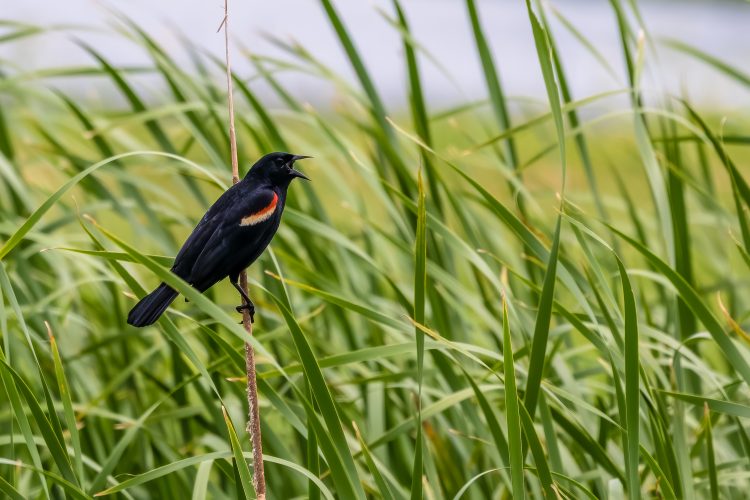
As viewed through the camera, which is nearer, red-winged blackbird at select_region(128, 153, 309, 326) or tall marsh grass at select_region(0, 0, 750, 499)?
red-winged blackbird at select_region(128, 153, 309, 326)

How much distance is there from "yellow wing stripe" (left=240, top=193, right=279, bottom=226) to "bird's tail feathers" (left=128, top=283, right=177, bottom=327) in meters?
0.12

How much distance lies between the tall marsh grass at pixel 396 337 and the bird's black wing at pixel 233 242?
0.33 ft

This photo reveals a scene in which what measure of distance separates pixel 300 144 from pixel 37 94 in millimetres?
704

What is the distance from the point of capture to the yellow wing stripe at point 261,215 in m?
1.08

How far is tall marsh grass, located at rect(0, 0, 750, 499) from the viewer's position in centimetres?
139

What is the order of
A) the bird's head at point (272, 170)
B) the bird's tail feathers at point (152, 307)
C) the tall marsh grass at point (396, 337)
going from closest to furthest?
the bird's tail feathers at point (152, 307) → the bird's head at point (272, 170) → the tall marsh grass at point (396, 337)

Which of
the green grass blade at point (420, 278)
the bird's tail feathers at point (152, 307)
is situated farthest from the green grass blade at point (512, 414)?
the bird's tail feathers at point (152, 307)

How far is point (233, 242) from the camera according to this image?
42.1 inches

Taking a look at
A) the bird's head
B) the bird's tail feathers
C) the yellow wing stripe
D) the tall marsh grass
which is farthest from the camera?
the tall marsh grass

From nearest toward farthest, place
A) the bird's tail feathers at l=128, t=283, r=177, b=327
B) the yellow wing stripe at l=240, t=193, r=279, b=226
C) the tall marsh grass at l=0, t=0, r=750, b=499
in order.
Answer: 1. the bird's tail feathers at l=128, t=283, r=177, b=327
2. the yellow wing stripe at l=240, t=193, r=279, b=226
3. the tall marsh grass at l=0, t=0, r=750, b=499

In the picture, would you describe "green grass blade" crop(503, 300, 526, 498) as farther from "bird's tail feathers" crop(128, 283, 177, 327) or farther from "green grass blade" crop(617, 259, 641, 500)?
"bird's tail feathers" crop(128, 283, 177, 327)

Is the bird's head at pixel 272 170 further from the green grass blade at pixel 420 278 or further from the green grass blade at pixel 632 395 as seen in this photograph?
the green grass blade at pixel 632 395

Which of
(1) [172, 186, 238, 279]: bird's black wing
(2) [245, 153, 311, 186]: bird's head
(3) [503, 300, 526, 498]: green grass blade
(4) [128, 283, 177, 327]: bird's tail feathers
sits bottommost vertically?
(3) [503, 300, 526, 498]: green grass blade

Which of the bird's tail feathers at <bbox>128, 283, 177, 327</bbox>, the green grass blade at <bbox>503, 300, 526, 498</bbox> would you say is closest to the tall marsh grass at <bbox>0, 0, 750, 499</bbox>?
the green grass blade at <bbox>503, 300, 526, 498</bbox>
